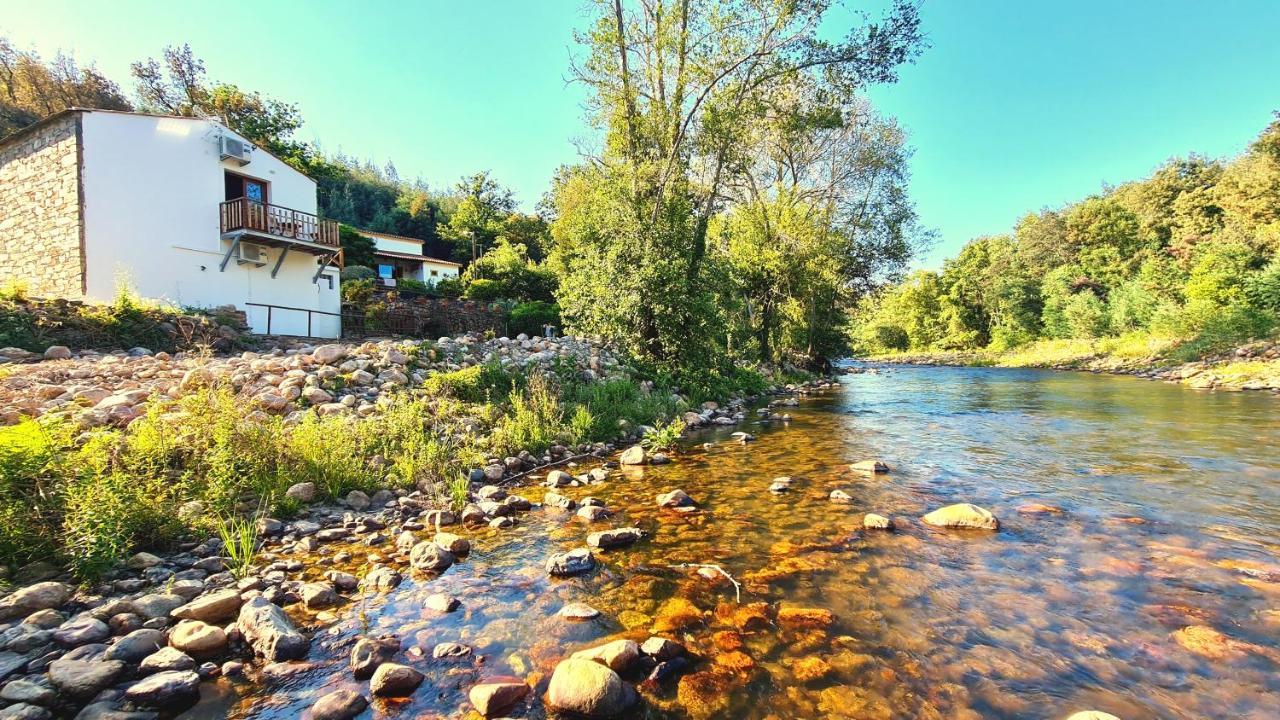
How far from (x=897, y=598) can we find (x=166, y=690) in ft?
15.8

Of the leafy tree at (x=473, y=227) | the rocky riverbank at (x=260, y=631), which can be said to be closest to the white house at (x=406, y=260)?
the leafy tree at (x=473, y=227)

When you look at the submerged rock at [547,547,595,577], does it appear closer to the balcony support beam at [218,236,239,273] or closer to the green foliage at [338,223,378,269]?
the balcony support beam at [218,236,239,273]

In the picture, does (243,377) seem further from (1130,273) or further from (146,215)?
(1130,273)

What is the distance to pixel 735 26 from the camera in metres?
16.2

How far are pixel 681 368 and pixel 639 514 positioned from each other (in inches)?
391

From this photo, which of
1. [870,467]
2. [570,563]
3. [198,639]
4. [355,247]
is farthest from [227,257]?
[870,467]

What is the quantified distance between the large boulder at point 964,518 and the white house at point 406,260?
147 ft

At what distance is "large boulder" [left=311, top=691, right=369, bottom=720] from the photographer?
2.85 meters

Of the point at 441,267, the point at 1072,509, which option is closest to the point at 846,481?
the point at 1072,509

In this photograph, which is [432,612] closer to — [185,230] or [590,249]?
[590,249]

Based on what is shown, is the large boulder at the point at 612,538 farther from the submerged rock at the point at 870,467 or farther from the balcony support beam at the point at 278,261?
the balcony support beam at the point at 278,261

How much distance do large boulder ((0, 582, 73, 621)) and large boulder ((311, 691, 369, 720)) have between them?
7.81ft

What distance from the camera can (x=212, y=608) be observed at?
3.78 metres

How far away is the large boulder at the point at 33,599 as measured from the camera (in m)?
3.53
